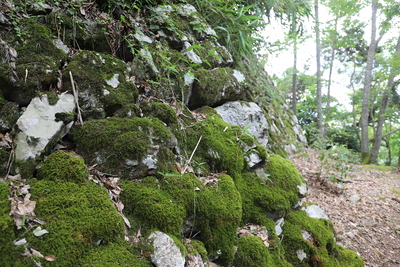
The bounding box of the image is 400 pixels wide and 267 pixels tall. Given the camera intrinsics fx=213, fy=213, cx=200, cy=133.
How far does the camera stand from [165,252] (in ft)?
5.90

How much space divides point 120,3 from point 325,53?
20.6 meters

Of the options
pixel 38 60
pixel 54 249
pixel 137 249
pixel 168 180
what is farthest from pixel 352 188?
pixel 38 60

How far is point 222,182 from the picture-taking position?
2.73 meters

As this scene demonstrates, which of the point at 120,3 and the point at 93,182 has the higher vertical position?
the point at 120,3

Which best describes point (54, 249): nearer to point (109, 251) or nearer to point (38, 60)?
point (109, 251)

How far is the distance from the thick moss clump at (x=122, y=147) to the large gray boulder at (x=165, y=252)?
27.7 inches

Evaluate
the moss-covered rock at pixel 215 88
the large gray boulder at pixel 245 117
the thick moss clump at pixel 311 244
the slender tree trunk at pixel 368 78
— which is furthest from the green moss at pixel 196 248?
the slender tree trunk at pixel 368 78

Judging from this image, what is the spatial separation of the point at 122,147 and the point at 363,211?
6.03 meters

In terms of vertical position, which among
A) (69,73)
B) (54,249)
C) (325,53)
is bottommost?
(54,249)

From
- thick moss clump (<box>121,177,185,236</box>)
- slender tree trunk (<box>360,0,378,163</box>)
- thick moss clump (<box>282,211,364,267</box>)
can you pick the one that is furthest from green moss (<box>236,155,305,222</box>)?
slender tree trunk (<box>360,0,378,163</box>)

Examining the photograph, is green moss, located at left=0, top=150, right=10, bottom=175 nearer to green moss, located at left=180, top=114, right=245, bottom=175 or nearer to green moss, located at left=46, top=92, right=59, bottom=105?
green moss, located at left=46, top=92, right=59, bottom=105

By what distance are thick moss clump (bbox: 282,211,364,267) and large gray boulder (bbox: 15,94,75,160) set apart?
312 cm

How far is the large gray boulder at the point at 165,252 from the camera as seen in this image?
5.70 feet

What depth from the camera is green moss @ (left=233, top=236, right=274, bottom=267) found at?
2391 mm
